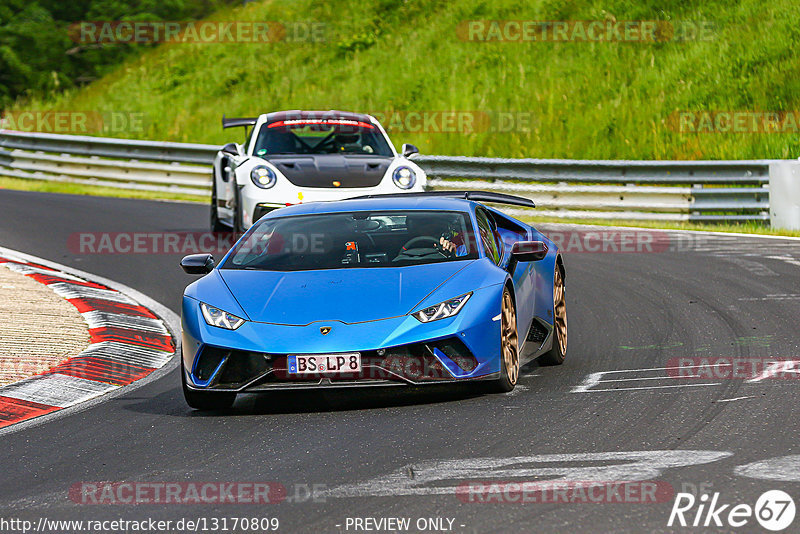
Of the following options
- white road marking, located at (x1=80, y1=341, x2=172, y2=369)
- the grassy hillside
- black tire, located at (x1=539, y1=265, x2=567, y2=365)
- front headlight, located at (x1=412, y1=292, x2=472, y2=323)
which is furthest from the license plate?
the grassy hillside

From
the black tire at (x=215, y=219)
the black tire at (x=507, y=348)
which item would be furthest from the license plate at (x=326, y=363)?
the black tire at (x=215, y=219)

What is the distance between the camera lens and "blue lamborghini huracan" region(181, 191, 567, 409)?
6.98 meters

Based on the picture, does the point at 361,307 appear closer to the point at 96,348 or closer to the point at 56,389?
the point at 56,389

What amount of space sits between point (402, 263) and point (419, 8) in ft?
88.6

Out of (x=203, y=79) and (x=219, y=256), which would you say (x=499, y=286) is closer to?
(x=219, y=256)

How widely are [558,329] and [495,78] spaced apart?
20.3 metres

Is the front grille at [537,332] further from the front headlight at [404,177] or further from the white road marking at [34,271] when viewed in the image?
the white road marking at [34,271]

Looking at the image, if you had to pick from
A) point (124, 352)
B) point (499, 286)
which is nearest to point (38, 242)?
point (124, 352)

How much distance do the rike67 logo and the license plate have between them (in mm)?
2475

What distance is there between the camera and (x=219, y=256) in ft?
48.8

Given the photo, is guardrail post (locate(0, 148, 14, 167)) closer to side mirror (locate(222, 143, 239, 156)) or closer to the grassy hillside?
the grassy hillside

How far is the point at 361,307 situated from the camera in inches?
282

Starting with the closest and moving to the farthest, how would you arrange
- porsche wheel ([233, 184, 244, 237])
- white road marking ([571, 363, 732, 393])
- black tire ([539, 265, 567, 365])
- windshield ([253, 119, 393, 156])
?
white road marking ([571, 363, 732, 393])
black tire ([539, 265, 567, 365])
porsche wheel ([233, 184, 244, 237])
windshield ([253, 119, 393, 156])

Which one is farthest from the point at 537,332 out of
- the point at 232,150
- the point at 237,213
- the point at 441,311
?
the point at 232,150
